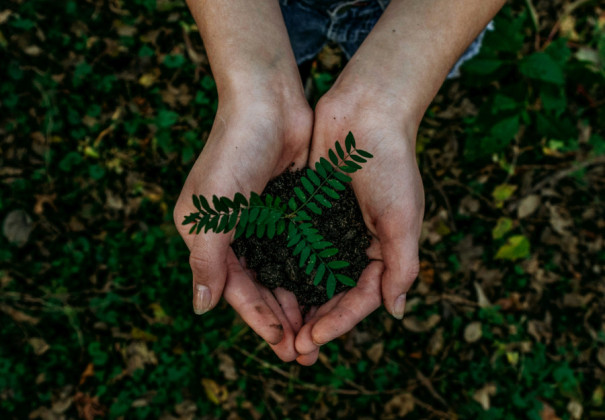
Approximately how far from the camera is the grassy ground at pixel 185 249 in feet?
12.2

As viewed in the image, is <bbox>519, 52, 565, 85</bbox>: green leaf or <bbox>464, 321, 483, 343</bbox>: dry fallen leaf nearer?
<bbox>519, 52, 565, 85</bbox>: green leaf

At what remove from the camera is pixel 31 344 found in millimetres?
3852

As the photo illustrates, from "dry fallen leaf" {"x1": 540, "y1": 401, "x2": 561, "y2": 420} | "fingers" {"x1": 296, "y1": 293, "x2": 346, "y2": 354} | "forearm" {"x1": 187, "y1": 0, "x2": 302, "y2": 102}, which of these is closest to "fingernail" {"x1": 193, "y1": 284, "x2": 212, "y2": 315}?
"fingers" {"x1": 296, "y1": 293, "x2": 346, "y2": 354}

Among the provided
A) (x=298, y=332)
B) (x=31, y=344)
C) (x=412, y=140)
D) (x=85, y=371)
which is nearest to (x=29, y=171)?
(x=31, y=344)

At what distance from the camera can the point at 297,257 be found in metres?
2.53

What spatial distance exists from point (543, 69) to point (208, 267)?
2830mm

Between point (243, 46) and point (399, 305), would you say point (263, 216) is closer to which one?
point (399, 305)

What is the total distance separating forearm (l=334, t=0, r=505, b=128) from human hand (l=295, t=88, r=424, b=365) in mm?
88

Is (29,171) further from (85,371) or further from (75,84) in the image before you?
(85,371)

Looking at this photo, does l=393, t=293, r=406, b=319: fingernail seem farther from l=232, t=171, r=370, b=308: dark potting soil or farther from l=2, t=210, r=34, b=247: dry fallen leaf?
l=2, t=210, r=34, b=247: dry fallen leaf

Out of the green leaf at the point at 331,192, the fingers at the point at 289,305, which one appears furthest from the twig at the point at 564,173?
the green leaf at the point at 331,192

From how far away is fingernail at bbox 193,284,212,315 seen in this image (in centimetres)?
238

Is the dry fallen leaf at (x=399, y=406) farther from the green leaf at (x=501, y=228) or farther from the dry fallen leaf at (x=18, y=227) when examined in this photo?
the dry fallen leaf at (x=18, y=227)

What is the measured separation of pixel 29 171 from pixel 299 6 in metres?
2.80
